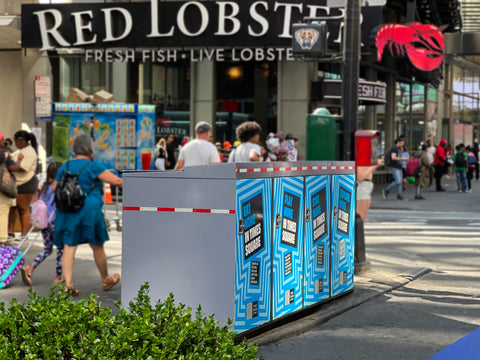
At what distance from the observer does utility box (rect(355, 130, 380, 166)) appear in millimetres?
10350

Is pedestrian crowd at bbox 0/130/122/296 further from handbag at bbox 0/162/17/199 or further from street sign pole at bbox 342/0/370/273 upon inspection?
street sign pole at bbox 342/0/370/273

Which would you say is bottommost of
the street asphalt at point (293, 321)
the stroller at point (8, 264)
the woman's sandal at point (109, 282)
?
the street asphalt at point (293, 321)

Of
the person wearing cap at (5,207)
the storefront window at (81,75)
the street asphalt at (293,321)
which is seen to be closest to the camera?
the street asphalt at (293,321)

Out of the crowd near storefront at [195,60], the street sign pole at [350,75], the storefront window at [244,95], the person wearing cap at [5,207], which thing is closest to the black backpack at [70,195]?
the street sign pole at [350,75]

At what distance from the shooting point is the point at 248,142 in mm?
11227

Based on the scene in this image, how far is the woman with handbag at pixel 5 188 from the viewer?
506 inches

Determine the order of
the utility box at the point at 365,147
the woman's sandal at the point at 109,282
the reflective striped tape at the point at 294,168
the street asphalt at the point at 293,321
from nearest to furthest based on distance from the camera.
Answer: the reflective striped tape at the point at 294,168
the street asphalt at the point at 293,321
the woman's sandal at the point at 109,282
the utility box at the point at 365,147

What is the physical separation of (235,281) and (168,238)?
0.73 metres

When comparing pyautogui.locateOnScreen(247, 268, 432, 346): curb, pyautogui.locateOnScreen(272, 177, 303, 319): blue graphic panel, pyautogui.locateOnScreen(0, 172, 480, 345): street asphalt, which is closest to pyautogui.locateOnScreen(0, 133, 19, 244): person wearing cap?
pyautogui.locateOnScreen(0, 172, 480, 345): street asphalt

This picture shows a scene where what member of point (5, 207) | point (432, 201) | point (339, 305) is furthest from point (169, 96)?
point (339, 305)

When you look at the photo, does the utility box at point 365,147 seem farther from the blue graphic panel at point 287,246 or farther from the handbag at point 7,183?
the handbag at point 7,183

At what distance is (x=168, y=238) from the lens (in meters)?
6.75

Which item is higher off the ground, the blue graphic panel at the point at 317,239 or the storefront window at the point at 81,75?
the storefront window at the point at 81,75

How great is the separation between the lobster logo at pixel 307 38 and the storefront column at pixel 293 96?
A: 53.5 ft
